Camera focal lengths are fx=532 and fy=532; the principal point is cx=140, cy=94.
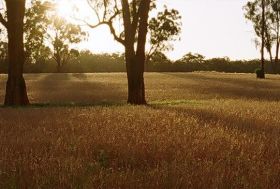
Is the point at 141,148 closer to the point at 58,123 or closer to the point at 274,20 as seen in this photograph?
the point at 58,123

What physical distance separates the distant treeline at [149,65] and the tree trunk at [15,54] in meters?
89.5

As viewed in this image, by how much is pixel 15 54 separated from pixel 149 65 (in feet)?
311

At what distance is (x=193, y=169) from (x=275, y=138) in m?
3.90

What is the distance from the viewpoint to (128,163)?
7.39 meters

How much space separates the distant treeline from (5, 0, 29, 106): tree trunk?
89.5m

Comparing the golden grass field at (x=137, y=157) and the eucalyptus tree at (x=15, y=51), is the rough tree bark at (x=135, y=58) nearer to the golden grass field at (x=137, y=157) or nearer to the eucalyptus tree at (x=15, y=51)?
the eucalyptus tree at (x=15, y=51)

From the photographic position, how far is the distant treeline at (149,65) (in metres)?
120

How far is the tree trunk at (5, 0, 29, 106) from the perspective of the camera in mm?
26922

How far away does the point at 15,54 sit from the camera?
27391 millimetres

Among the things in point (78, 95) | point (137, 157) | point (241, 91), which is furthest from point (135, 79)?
point (137, 157)

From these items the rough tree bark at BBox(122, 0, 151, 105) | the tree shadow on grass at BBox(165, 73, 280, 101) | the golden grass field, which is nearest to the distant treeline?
the tree shadow on grass at BBox(165, 73, 280, 101)

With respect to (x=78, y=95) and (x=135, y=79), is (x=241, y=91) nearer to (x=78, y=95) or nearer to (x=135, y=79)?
(x=78, y=95)

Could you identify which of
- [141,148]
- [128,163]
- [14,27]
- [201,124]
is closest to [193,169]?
[128,163]

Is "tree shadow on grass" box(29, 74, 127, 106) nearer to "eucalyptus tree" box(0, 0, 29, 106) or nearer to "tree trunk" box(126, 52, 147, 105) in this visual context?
"tree trunk" box(126, 52, 147, 105)
